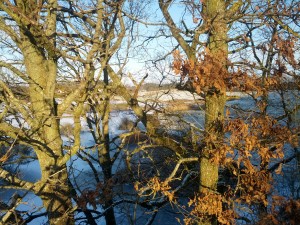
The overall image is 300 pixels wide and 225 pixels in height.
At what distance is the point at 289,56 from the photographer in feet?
16.0

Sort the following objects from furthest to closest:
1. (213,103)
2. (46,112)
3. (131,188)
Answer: (131,188)
(46,112)
(213,103)

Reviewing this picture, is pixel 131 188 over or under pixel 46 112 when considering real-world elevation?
under

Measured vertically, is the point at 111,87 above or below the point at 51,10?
below

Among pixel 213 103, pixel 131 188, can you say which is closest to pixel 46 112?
pixel 213 103

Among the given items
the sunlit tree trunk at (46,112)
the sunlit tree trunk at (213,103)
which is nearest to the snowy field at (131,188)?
the sunlit tree trunk at (46,112)

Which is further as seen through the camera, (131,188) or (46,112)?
(131,188)

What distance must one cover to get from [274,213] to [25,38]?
17.5ft

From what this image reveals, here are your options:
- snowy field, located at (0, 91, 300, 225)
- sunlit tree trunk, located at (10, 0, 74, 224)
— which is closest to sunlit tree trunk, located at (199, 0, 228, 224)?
snowy field, located at (0, 91, 300, 225)

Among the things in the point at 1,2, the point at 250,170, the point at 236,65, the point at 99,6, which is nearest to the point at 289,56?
the point at 236,65

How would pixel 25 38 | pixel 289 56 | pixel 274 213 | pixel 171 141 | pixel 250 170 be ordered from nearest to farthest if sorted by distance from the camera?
1. pixel 274 213
2. pixel 289 56
3. pixel 250 170
4. pixel 25 38
5. pixel 171 141

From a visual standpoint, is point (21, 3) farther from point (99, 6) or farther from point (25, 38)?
point (99, 6)

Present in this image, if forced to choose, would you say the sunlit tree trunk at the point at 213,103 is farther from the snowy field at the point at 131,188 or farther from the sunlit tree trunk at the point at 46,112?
the sunlit tree trunk at the point at 46,112

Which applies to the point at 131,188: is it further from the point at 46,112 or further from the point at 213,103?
the point at 213,103

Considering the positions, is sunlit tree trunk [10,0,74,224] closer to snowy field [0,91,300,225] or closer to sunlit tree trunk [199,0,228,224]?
snowy field [0,91,300,225]
